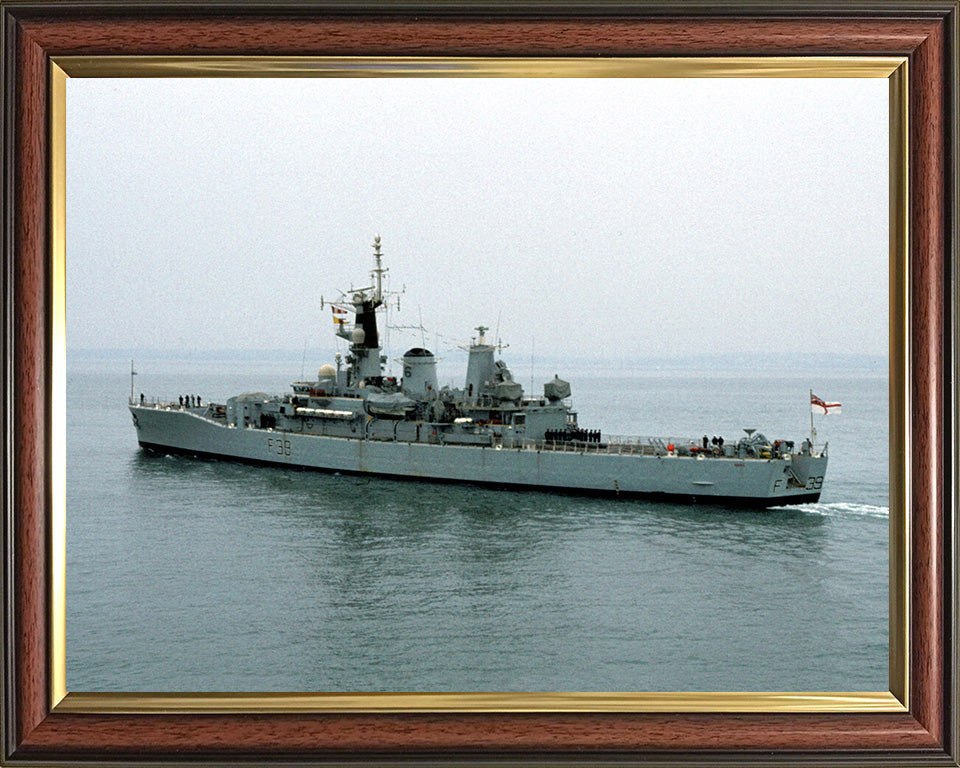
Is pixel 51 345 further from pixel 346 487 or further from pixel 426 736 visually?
pixel 346 487

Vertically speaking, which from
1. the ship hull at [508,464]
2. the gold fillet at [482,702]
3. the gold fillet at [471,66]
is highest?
the gold fillet at [471,66]

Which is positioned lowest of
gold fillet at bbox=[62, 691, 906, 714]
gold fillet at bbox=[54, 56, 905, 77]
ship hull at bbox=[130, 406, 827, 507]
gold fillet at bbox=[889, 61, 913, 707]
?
ship hull at bbox=[130, 406, 827, 507]

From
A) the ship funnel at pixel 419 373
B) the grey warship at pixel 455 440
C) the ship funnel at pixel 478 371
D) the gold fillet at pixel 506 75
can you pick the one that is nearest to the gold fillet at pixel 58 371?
the gold fillet at pixel 506 75

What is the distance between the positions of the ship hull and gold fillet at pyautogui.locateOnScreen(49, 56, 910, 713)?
19016 millimetres

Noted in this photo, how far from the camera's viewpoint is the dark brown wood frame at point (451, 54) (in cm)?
451

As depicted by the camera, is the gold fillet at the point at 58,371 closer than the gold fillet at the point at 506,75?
No

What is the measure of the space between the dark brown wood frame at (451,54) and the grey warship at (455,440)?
1677 centimetres

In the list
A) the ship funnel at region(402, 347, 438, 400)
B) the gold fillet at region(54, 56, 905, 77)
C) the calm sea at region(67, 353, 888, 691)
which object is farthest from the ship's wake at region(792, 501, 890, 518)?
the ship funnel at region(402, 347, 438, 400)

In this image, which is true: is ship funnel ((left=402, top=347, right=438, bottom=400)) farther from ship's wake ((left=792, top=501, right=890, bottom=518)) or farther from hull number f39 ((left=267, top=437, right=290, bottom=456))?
ship's wake ((left=792, top=501, right=890, bottom=518))

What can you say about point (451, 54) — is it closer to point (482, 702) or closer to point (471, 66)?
point (471, 66)

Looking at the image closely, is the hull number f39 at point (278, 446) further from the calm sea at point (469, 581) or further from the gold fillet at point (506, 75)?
the gold fillet at point (506, 75)

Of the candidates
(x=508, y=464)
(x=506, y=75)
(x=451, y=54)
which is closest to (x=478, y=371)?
(x=508, y=464)

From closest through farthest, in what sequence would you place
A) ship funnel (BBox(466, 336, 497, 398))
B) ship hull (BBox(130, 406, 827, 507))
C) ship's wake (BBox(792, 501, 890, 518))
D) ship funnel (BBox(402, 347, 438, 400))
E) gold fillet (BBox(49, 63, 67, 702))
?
gold fillet (BBox(49, 63, 67, 702)) < ship's wake (BBox(792, 501, 890, 518)) < ship hull (BBox(130, 406, 827, 507)) < ship funnel (BBox(466, 336, 497, 398)) < ship funnel (BBox(402, 347, 438, 400))

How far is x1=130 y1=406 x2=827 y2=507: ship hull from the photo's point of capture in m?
23.6
